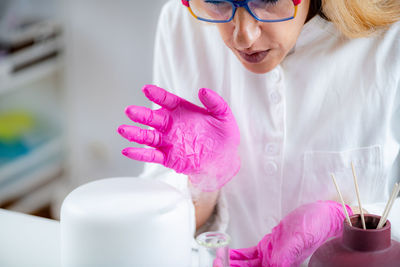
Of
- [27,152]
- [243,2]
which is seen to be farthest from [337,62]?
[27,152]

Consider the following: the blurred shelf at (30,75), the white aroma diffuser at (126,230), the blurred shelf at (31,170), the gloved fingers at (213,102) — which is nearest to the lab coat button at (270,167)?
the gloved fingers at (213,102)

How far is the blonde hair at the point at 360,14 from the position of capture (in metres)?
1.05

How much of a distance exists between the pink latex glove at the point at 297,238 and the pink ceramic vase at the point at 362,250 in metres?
0.16

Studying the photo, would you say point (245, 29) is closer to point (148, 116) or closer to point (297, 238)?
point (148, 116)

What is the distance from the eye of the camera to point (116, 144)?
115 inches

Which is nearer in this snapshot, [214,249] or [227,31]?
[214,249]

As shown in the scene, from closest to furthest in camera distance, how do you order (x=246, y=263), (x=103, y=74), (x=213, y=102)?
(x=246, y=263), (x=213, y=102), (x=103, y=74)

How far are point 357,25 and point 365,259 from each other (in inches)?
22.6

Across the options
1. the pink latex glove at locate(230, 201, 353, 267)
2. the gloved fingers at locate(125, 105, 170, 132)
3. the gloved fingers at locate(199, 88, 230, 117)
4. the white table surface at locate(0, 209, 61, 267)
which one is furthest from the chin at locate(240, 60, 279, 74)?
the white table surface at locate(0, 209, 61, 267)

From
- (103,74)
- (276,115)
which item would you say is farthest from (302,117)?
(103,74)

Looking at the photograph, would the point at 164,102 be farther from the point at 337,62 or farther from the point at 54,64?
the point at 54,64

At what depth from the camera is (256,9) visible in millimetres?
995

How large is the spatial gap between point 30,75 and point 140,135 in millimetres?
1879

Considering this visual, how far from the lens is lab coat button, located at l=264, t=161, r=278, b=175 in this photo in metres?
1.29
